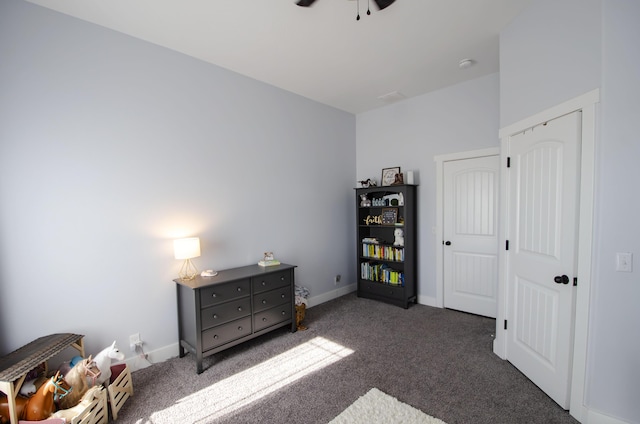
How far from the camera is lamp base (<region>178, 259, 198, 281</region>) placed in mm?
2867

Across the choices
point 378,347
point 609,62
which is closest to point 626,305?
point 609,62

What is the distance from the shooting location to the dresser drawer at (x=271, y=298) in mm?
3006

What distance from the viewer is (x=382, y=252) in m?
4.40

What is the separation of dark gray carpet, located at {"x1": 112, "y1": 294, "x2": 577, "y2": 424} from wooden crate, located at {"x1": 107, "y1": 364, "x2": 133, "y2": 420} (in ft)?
0.20

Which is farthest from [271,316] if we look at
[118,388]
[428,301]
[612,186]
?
[612,186]

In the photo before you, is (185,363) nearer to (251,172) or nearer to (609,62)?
(251,172)

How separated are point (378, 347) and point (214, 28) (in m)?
3.42

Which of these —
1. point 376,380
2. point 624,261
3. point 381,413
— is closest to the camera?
point 624,261

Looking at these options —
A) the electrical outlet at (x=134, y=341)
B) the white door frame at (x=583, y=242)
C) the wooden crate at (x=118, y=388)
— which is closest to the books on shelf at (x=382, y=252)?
the white door frame at (x=583, y=242)

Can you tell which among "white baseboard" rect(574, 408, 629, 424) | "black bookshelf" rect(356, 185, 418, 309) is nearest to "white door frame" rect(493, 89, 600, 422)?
"white baseboard" rect(574, 408, 629, 424)

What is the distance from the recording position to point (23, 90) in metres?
2.11

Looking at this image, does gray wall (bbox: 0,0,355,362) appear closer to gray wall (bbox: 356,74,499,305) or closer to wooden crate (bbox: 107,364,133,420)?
wooden crate (bbox: 107,364,133,420)

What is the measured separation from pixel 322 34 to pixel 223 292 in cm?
258

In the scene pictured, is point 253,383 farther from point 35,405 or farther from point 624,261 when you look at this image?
point 624,261
